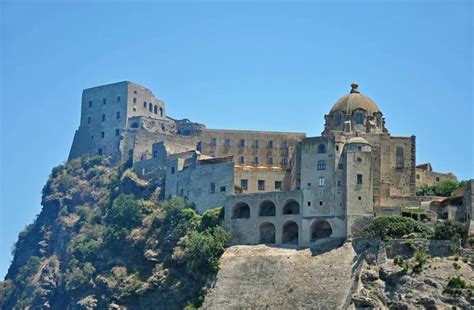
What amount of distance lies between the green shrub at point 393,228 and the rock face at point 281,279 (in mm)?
2578

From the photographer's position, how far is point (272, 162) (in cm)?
10944

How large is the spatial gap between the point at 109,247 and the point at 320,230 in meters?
23.3

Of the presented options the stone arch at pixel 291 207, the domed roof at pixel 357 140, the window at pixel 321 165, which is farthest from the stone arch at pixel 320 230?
the domed roof at pixel 357 140

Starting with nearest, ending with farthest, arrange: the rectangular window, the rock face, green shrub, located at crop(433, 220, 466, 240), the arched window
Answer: the rock face, green shrub, located at crop(433, 220, 466, 240), the arched window, the rectangular window

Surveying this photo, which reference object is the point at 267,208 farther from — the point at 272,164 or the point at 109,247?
the point at 109,247

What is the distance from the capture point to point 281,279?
88.6 meters

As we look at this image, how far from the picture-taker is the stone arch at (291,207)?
3711 inches

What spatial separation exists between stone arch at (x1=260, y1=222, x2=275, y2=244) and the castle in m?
0.09

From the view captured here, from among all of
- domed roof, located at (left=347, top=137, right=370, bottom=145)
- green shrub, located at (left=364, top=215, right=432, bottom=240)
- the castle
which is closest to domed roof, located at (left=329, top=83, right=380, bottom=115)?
the castle

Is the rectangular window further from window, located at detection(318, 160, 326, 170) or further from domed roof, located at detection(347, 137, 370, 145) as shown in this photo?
domed roof, located at detection(347, 137, 370, 145)

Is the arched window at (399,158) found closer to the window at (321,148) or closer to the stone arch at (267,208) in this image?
the window at (321,148)

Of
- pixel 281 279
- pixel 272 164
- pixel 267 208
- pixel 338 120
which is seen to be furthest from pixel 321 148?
pixel 272 164

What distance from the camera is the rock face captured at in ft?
280

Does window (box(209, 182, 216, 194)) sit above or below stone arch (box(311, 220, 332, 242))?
above
